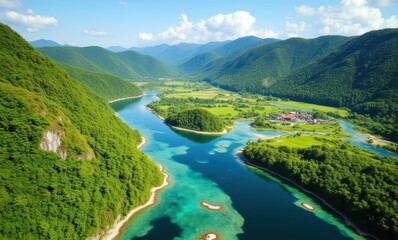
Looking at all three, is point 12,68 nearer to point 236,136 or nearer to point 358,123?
point 236,136

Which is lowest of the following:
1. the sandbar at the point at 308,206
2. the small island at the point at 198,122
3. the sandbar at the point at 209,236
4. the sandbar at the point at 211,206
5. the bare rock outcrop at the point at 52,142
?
the sandbar at the point at 209,236

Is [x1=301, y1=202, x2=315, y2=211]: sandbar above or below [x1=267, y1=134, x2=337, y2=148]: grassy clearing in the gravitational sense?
below

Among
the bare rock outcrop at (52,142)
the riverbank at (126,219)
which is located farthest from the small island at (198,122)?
the bare rock outcrop at (52,142)

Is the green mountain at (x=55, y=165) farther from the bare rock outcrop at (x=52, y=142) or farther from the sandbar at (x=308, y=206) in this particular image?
the sandbar at (x=308, y=206)

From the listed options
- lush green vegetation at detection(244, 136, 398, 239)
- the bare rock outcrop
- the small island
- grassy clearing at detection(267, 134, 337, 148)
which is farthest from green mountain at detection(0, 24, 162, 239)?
the small island

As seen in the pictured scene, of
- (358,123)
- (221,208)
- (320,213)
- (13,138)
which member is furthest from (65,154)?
(358,123)

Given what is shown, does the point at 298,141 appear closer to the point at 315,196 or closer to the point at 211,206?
the point at 315,196

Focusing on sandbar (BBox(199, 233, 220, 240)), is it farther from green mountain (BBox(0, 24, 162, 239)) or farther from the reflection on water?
green mountain (BBox(0, 24, 162, 239))
